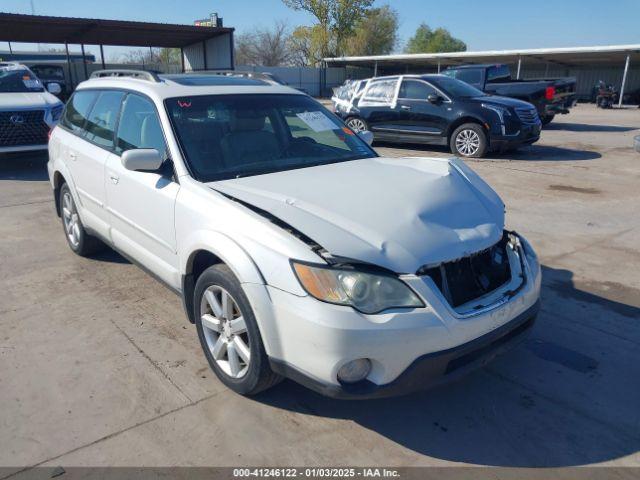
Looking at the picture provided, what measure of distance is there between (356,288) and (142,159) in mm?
1704

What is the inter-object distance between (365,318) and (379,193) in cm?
99

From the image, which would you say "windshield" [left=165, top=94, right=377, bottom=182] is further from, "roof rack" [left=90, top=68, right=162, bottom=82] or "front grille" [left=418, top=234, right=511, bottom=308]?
"front grille" [left=418, top=234, right=511, bottom=308]

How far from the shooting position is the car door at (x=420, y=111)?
1118cm

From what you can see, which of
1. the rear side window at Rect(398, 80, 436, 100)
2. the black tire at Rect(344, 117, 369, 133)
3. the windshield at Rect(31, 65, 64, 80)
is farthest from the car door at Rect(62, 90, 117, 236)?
the windshield at Rect(31, 65, 64, 80)

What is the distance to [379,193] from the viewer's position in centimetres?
311

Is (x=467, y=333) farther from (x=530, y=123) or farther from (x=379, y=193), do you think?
(x=530, y=123)

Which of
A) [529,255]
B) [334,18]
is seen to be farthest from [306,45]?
[529,255]

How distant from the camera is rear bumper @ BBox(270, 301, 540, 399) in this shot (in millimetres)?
2451

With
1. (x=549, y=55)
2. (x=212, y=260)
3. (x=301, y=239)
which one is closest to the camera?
(x=301, y=239)

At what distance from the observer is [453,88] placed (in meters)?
11.3

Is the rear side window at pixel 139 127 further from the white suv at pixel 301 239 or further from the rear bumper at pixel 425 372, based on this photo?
the rear bumper at pixel 425 372

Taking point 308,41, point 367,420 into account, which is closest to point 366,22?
point 308,41

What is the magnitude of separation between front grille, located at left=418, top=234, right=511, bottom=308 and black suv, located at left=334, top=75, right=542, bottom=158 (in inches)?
325

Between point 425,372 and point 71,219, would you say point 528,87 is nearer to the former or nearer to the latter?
point 71,219
